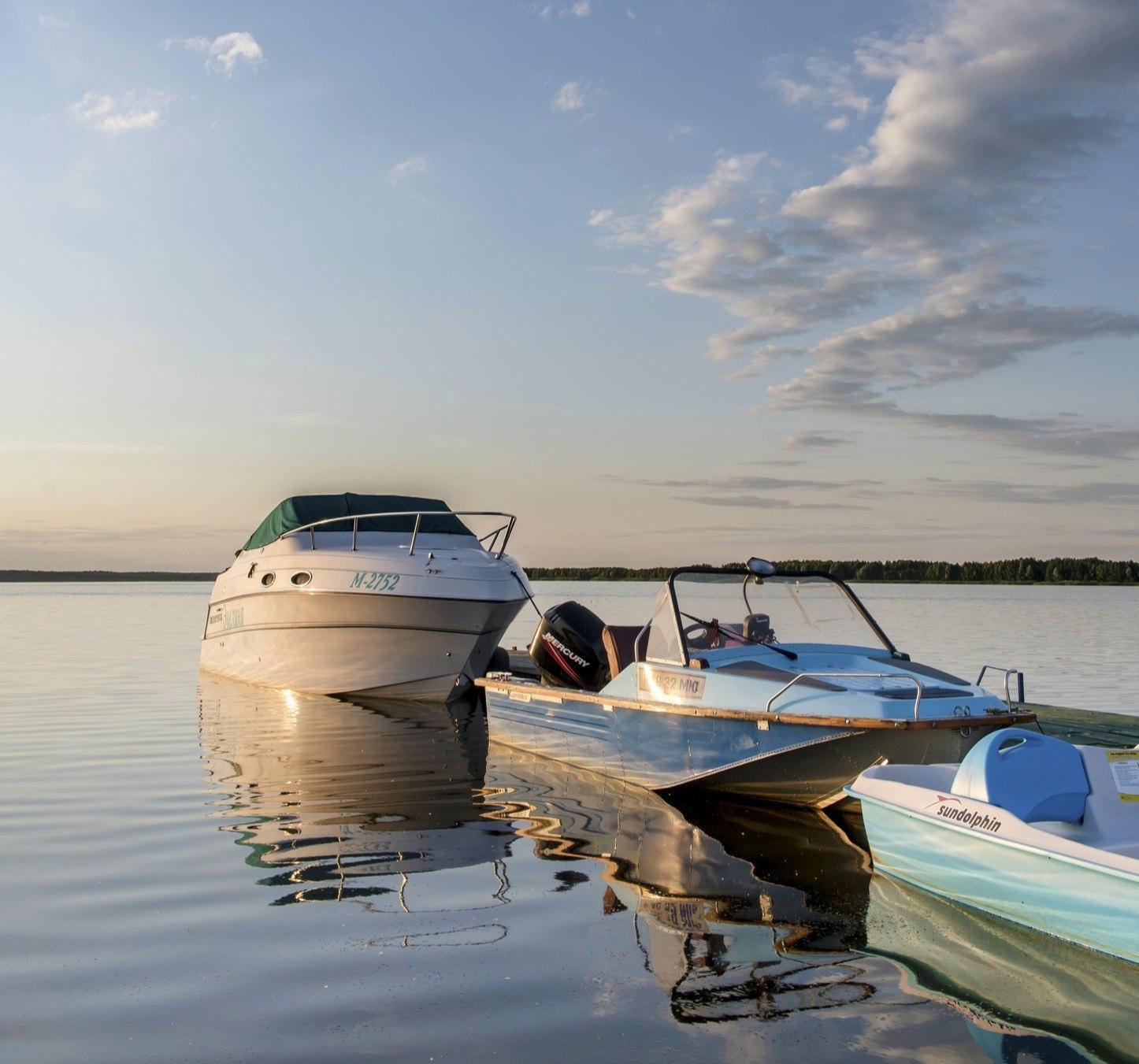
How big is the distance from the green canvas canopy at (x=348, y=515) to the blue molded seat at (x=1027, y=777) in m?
11.4

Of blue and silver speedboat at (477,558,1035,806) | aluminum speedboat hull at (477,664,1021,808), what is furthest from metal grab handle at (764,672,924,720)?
aluminum speedboat hull at (477,664,1021,808)

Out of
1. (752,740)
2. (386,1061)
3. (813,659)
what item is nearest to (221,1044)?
(386,1061)

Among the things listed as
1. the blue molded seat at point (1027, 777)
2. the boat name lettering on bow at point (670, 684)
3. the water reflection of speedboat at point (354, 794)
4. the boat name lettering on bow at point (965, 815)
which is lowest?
the water reflection of speedboat at point (354, 794)

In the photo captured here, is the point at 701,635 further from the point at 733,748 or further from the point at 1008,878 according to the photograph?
the point at 1008,878

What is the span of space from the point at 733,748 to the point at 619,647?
2.00 m

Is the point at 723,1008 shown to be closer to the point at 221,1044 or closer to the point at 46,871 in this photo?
the point at 221,1044

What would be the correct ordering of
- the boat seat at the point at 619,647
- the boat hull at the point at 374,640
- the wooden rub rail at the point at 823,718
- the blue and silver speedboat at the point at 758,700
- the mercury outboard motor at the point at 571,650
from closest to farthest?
the wooden rub rail at the point at 823,718, the blue and silver speedboat at the point at 758,700, the boat seat at the point at 619,647, the mercury outboard motor at the point at 571,650, the boat hull at the point at 374,640

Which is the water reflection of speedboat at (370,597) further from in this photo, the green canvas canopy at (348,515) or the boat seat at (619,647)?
the boat seat at (619,647)

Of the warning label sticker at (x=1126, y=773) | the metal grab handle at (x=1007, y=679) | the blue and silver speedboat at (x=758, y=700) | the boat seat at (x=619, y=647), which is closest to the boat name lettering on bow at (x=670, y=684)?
the blue and silver speedboat at (x=758, y=700)

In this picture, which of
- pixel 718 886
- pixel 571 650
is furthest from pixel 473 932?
pixel 571 650

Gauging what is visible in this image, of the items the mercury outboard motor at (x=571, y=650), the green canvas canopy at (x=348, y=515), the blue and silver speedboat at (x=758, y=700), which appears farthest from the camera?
the green canvas canopy at (x=348, y=515)

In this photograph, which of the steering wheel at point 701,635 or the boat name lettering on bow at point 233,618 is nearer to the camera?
the steering wheel at point 701,635

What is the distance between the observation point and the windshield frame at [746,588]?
8.98 m

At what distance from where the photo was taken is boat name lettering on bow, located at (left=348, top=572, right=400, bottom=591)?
14.7 m
